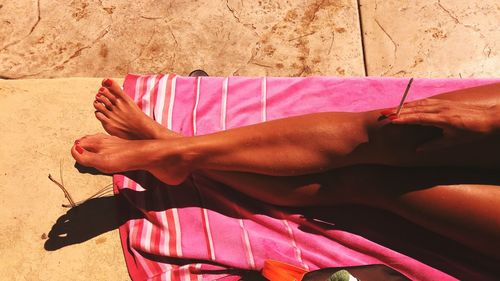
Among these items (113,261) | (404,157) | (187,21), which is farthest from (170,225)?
(187,21)

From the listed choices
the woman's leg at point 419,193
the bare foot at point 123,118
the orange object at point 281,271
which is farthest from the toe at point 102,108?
the orange object at point 281,271

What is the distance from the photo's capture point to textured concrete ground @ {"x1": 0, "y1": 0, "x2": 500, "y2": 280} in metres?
1.80

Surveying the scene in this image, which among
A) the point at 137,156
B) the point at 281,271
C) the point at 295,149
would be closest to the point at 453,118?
the point at 295,149

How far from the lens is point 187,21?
2004 millimetres

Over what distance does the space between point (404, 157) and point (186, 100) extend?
791 millimetres

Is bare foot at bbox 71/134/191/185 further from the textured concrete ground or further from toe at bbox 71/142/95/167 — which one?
the textured concrete ground

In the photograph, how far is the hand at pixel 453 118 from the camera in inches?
45.1

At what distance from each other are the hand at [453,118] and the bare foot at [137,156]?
1.92 ft

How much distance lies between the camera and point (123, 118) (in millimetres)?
1543

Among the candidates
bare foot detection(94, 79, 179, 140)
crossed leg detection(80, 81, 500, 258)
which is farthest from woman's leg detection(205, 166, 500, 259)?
bare foot detection(94, 79, 179, 140)

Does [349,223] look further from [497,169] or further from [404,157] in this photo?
[497,169]

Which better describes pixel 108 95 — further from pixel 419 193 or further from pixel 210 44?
pixel 419 193

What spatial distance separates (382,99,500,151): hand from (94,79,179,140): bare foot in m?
0.70

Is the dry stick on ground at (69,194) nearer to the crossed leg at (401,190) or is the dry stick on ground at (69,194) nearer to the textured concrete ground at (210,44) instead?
the textured concrete ground at (210,44)
